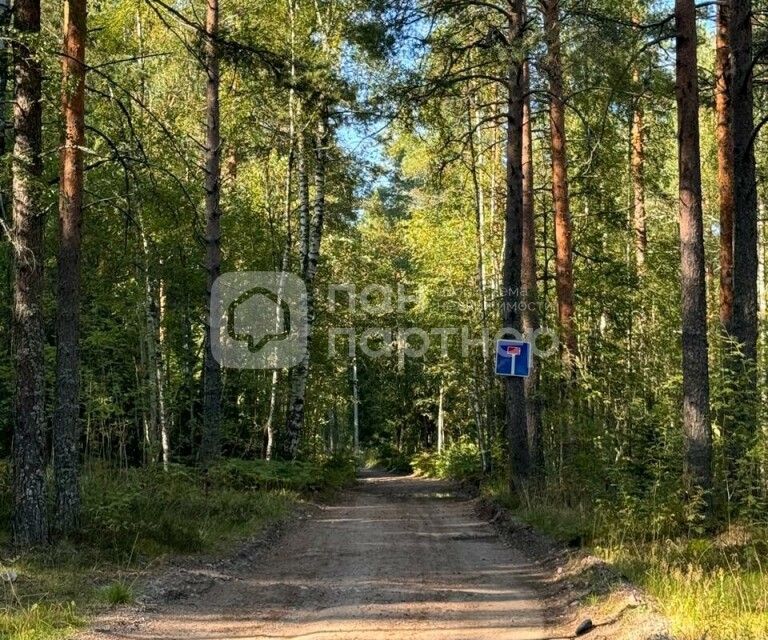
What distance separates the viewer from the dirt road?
6.37 meters

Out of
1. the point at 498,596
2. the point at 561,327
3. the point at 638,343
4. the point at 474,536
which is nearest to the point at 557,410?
the point at 561,327

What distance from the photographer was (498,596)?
309 inches

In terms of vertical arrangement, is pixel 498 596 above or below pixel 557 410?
below

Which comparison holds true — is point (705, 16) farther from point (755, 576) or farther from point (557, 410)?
point (755, 576)

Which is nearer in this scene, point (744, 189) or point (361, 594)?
point (361, 594)

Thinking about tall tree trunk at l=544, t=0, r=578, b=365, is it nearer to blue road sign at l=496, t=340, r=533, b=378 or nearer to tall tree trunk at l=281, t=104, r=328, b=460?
blue road sign at l=496, t=340, r=533, b=378

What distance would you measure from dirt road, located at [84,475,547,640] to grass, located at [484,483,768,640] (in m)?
0.94

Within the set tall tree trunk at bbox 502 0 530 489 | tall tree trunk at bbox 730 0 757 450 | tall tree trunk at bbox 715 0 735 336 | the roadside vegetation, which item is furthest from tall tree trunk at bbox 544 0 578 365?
tall tree trunk at bbox 730 0 757 450

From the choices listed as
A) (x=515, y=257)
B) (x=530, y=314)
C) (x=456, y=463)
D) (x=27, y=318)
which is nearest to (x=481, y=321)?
(x=530, y=314)

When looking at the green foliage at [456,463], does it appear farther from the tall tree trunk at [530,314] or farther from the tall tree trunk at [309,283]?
the tall tree trunk at [530,314]

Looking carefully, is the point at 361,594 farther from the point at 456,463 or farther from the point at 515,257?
the point at 456,463

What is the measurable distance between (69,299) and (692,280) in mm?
7202

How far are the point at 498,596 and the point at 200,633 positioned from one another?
3024 millimetres

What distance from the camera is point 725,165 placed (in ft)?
45.3
